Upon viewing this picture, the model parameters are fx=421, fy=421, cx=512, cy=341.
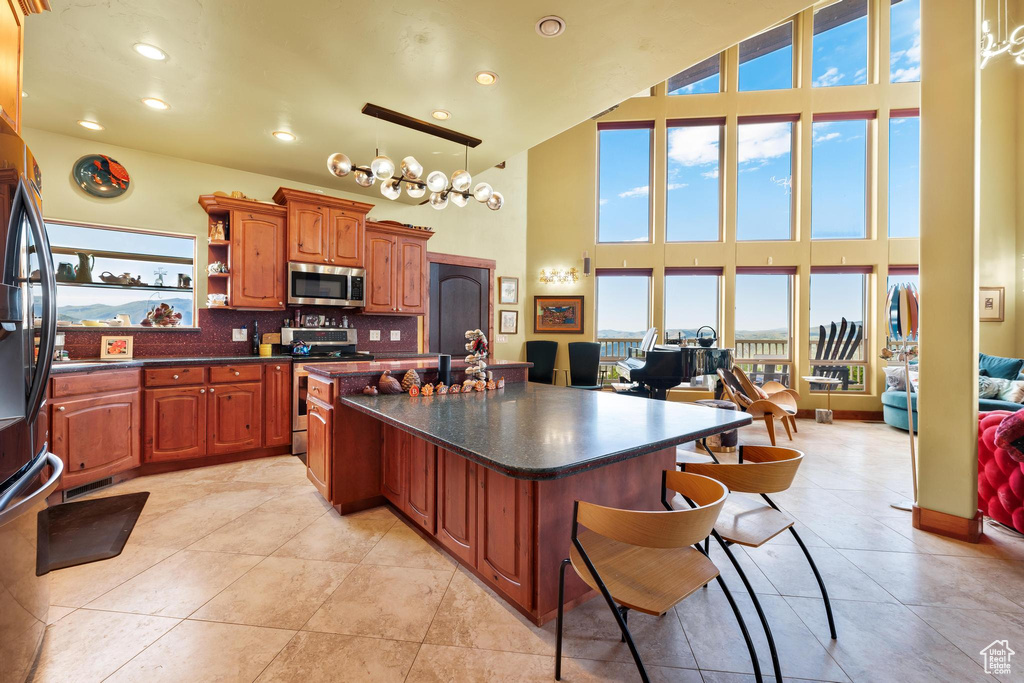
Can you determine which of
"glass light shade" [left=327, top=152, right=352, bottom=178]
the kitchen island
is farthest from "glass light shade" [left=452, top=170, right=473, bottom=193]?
the kitchen island

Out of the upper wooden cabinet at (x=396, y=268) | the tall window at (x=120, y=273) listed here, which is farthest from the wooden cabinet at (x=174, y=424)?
the upper wooden cabinet at (x=396, y=268)

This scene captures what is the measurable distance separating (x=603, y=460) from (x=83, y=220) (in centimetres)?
478

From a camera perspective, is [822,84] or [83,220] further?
[822,84]

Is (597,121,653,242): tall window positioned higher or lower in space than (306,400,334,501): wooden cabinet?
higher

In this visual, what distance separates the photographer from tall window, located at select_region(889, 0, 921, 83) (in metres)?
6.14

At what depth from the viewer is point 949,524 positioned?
96.7 inches

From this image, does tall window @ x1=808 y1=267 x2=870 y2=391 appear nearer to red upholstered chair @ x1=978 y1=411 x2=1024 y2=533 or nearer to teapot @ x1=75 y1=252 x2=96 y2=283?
red upholstered chair @ x1=978 y1=411 x2=1024 y2=533

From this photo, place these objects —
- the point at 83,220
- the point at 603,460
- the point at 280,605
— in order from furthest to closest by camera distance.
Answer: the point at 83,220
the point at 280,605
the point at 603,460

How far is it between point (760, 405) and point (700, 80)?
5.26 m

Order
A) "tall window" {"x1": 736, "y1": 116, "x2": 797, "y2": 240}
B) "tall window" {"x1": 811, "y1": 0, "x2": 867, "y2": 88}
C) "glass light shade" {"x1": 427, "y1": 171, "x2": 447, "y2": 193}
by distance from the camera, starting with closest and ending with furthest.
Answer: "glass light shade" {"x1": 427, "y1": 171, "x2": 447, "y2": 193} → "tall window" {"x1": 811, "y1": 0, "x2": 867, "y2": 88} → "tall window" {"x1": 736, "y1": 116, "x2": 797, "y2": 240}

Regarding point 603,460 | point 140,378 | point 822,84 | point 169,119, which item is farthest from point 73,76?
point 822,84

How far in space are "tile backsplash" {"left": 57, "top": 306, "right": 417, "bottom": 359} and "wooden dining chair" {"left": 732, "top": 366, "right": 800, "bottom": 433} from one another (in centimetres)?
421

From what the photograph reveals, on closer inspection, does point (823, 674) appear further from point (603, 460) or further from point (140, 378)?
point (140, 378)

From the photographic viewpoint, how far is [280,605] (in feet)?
5.91
